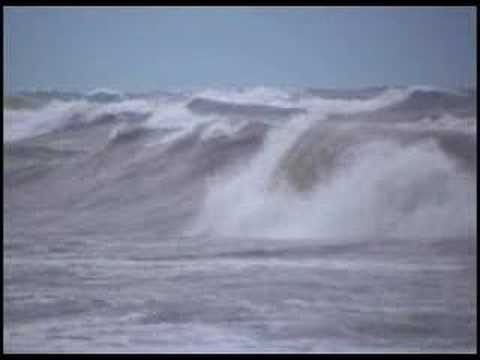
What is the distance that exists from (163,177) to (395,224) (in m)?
1.18

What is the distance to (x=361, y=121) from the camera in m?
4.27

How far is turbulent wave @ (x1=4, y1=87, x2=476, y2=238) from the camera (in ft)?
13.4

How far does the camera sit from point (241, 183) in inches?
168

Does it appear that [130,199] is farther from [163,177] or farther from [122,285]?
[122,285]

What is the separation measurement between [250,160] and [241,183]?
0.14 meters

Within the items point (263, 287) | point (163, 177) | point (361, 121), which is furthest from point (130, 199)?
point (361, 121)

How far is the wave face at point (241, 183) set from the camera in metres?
3.93

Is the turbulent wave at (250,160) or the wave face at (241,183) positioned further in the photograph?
the turbulent wave at (250,160)

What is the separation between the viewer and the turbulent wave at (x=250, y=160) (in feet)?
13.4

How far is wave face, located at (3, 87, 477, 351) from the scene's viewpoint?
12.9ft

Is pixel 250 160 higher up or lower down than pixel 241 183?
higher up

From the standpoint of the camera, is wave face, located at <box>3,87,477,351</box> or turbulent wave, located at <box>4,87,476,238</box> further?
turbulent wave, located at <box>4,87,476,238</box>

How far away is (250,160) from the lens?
433 cm

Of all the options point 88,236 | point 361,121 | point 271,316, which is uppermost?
point 361,121
